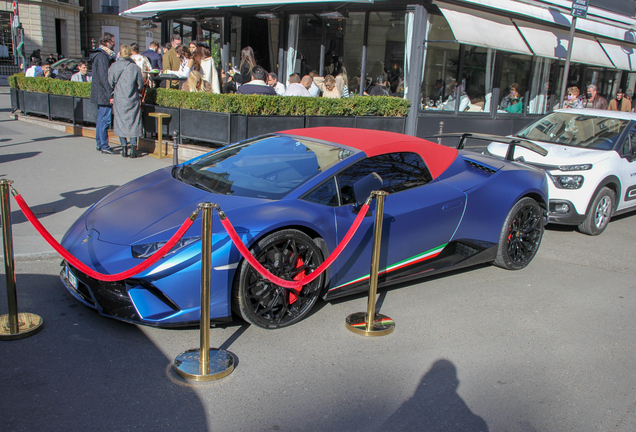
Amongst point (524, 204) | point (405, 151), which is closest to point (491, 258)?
point (524, 204)

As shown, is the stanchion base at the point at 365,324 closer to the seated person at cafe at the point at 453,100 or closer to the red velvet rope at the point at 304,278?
the red velvet rope at the point at 304,278

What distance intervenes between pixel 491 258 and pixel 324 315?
205 cm

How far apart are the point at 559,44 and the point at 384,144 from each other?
1398cm

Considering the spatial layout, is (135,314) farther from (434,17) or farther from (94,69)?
(434,17)

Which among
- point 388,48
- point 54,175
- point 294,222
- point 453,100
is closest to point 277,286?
point 294,222

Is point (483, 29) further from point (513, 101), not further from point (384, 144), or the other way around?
point (384, 144)

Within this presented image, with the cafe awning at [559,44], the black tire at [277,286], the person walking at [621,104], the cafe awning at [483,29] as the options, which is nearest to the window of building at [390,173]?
the black tire at [277,286]

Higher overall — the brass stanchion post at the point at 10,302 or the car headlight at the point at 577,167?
the car headlight at the point at 577,167

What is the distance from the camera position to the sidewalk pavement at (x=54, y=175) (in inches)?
235

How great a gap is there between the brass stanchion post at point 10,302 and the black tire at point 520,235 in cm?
425

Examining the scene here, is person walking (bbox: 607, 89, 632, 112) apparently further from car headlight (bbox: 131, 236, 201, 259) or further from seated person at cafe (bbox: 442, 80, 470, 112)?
car headlight (bbox: 131, 236, 201, 259)

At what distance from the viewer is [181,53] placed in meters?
12.5

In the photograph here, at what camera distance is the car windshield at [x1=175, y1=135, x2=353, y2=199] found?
430cm

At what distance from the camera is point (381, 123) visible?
12.1 m
